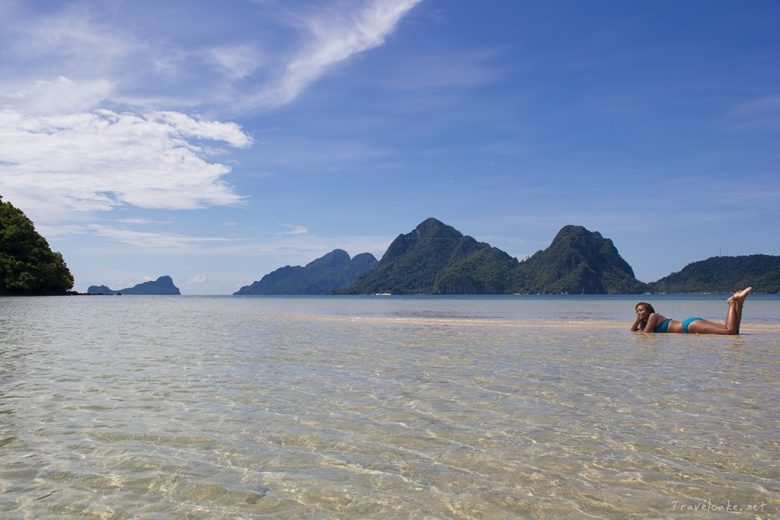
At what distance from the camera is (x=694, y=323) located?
24.8m

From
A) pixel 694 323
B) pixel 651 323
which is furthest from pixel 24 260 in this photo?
pixel 694 323

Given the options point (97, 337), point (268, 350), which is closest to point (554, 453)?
point (268, 350)

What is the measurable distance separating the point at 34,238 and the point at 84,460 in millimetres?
128631

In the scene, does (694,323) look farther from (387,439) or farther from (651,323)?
(387,439)

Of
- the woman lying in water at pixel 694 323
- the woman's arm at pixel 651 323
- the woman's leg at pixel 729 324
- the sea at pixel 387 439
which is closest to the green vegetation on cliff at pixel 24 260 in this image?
the sea at pixel 387 439

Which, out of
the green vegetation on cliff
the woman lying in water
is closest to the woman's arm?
the woman lying in water

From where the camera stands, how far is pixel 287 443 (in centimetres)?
718

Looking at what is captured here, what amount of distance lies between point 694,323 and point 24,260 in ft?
396

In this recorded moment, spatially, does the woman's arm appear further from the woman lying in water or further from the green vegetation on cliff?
the green vegetation on cliff

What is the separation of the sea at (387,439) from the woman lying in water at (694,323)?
417 inches

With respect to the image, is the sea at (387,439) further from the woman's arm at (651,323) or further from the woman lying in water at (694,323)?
the woman lying in water at (694,323)

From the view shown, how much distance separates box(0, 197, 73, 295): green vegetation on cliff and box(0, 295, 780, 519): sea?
105933mm

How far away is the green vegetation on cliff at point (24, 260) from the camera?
102062mm

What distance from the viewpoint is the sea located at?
5.26 meters
